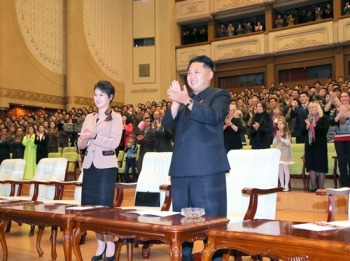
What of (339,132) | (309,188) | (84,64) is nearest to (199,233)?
(339,132)

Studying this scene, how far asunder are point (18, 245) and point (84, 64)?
11318 mm

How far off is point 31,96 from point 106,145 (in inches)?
444

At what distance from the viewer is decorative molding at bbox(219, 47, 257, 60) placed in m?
13.7

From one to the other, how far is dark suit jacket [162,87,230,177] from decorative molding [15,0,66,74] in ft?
41.0

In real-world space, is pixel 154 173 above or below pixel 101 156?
below

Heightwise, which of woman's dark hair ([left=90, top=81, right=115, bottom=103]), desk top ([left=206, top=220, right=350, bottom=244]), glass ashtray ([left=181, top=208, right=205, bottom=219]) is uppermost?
woman's dark hair ([left=90, top=81, right=115, bottom=103])

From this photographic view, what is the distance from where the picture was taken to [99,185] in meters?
3.14

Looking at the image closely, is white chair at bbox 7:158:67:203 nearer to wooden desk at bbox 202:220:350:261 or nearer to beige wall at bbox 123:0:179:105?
wooden desk at bbox 202:220:350:261

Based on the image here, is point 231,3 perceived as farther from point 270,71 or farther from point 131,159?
point 131,159

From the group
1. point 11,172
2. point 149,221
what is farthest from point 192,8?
point 149,221

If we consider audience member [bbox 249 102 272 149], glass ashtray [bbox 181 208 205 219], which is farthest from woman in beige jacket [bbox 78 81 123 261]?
audience member [bbox 249 102 272 149]

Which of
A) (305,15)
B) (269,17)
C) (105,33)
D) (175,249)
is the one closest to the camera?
(175,249)

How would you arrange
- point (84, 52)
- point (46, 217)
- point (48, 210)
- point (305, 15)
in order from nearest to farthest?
point (46, 217), point (48, 210), point (305, 15), point (84, 52)

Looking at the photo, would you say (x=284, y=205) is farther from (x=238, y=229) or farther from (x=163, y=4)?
(x=163, y=4)
